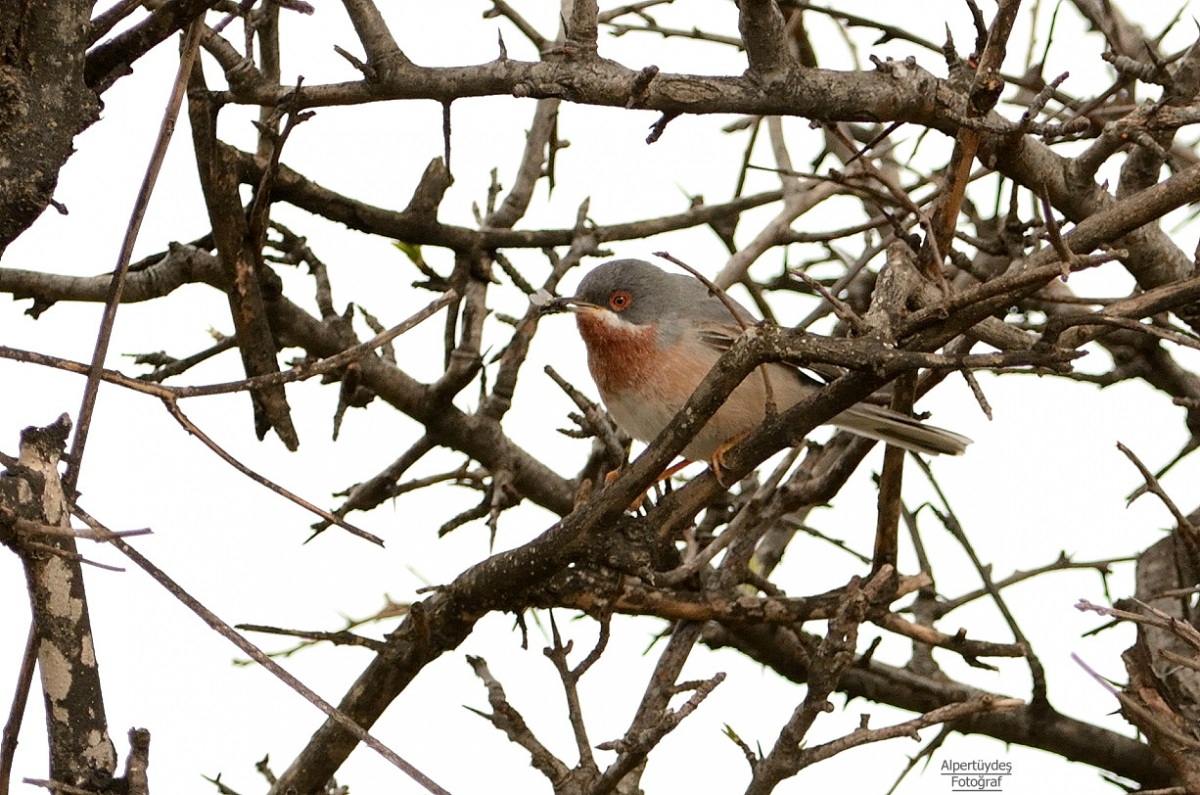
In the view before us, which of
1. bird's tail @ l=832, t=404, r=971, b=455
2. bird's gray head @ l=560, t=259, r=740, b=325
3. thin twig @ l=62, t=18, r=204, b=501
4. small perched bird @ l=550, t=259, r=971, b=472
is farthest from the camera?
bird's gray head @ l=560, t=259, r=740, b=325

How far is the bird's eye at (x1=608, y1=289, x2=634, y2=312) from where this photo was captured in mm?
6233

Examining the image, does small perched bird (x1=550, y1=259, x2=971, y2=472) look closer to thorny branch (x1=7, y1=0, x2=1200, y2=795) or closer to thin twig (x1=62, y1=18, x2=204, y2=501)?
thorny branch (x1=7, y1=0, x2=1200, y2=795)

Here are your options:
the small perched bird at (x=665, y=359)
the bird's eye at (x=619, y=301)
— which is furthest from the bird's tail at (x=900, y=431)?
the bird's eye at (x=619, y=301)

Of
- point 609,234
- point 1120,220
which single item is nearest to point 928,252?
point 1120,220

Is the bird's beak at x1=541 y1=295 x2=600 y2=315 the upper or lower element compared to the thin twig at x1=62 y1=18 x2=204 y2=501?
upper

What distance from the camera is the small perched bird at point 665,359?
18.5 feet

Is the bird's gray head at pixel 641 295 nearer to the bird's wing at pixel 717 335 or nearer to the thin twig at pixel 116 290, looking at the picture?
the bird's wing at pixel 717 335

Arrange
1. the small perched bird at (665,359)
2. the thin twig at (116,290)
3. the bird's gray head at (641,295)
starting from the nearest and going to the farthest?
1. the thin twig at (116,290)
2. the small perched bird at (665,359)
3. the bird's gray head at (641,295)

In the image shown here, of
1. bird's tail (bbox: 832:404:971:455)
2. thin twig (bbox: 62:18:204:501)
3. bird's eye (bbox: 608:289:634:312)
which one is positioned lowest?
thin twig (bbox: 62:18:204:501)

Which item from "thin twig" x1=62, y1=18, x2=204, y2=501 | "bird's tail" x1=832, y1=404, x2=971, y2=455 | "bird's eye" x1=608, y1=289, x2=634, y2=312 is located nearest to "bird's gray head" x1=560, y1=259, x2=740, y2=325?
"bird's eye" x1=608, y1=289, x2=634, y2=312

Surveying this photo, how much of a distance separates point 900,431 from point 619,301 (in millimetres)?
1628

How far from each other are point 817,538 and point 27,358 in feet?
13.2

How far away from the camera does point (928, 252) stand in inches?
159

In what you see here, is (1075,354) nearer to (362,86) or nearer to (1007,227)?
(1007,227)
